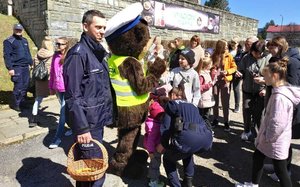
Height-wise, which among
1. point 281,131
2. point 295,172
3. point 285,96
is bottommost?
point 295,172

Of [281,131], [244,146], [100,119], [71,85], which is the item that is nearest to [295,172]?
[244,146]

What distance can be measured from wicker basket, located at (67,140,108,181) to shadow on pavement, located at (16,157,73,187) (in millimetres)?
860

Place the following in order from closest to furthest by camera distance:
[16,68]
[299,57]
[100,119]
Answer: [100,119], [299,57], [16,68]

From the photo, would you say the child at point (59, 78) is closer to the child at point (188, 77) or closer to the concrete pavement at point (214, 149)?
the concrete pavement at point (214, 149)

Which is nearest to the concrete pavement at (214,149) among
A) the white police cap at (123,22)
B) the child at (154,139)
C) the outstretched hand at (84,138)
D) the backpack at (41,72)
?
the child at (154,139)

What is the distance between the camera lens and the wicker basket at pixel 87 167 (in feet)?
8.68

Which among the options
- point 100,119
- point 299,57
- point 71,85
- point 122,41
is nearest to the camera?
point 71,85

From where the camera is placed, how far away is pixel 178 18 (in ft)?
49.9

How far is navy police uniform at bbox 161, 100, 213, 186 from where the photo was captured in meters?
2.94

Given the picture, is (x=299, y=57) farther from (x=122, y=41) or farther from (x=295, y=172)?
(x=122, y=41)

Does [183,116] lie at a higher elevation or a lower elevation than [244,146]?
higher

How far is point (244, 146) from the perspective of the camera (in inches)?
195

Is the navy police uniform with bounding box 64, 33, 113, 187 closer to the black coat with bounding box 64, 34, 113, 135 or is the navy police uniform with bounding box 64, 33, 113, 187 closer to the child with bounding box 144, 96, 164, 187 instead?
the black coat with bounding box 64, 34, 113, 135

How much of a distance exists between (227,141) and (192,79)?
1695 millimetres
